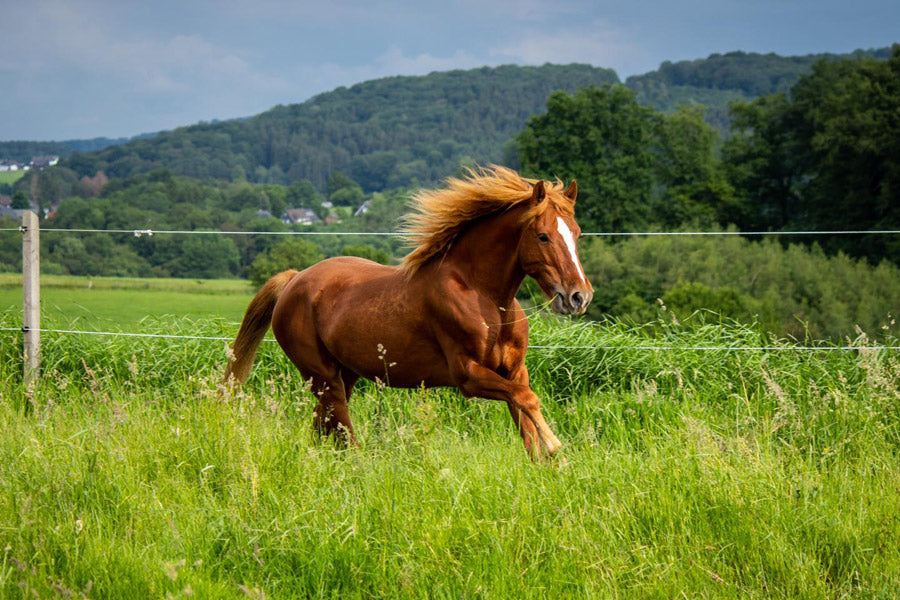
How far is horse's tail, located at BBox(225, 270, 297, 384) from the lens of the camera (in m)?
5.64

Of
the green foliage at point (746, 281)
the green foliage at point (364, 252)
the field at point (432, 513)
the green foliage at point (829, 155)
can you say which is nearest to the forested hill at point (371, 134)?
the green foliage at point (829, 155)

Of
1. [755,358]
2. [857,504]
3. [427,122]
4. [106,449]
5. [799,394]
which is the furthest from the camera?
[427,122]

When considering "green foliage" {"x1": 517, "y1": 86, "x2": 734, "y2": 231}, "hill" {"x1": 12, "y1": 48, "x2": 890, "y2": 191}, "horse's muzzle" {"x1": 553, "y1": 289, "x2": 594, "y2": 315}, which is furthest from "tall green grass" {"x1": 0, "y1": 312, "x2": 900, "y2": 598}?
"hill" {"x1": 12, "y1": 48, "x2": 890, "y2": 191}

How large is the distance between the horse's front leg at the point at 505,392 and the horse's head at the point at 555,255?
1.56 feet

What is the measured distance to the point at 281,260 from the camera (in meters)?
16.8

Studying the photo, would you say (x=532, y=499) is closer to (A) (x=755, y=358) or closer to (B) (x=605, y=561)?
(B) (x=605, y=561)

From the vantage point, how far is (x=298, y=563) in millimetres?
3238

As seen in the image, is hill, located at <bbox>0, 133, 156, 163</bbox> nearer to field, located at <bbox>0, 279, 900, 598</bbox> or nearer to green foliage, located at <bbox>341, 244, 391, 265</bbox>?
green foliage, located at <bbox>341, 244, 391, 265</bbox>

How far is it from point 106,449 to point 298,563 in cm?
146

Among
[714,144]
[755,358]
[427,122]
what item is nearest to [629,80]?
[427,122]

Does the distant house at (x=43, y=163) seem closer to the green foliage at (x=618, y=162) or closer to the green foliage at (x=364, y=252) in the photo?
the green foliage at (x=618, y=162)

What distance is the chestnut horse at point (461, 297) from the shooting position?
409 cm

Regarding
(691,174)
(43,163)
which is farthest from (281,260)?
(691,174)

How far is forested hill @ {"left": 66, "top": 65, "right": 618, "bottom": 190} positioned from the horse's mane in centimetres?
5653
